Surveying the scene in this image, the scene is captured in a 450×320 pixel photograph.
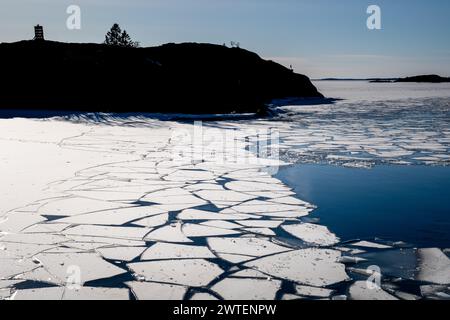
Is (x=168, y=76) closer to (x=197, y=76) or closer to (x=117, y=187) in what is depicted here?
(x=197, y=76)

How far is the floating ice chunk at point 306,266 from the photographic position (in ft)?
9.89

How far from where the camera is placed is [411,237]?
3830 mm

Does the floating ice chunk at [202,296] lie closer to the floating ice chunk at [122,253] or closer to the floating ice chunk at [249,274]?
the floating ice chunk at [249,274]

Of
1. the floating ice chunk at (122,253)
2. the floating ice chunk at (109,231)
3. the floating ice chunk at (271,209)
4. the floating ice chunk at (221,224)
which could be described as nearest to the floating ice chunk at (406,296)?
the floating ice chunk at (221,224)

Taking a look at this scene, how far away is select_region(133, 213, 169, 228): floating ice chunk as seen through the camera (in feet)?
13.3

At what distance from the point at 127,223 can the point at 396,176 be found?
408cm

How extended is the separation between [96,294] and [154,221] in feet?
4.73

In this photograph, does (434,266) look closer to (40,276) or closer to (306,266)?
(306,266)

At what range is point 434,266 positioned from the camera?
127 inches

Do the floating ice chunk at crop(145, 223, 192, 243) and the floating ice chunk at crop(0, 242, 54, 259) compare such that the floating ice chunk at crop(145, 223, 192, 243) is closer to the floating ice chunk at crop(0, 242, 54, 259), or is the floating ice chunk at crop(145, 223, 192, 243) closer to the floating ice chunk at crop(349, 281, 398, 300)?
the floating ice chunk at crop(0, 242, 54, 259)

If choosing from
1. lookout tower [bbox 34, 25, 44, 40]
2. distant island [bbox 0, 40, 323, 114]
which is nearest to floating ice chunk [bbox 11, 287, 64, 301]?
distant island [bbox 0, 40, 323, 114]

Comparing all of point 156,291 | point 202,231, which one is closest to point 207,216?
point 202,231

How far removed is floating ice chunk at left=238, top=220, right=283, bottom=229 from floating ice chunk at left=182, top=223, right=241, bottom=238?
0.76 feet
